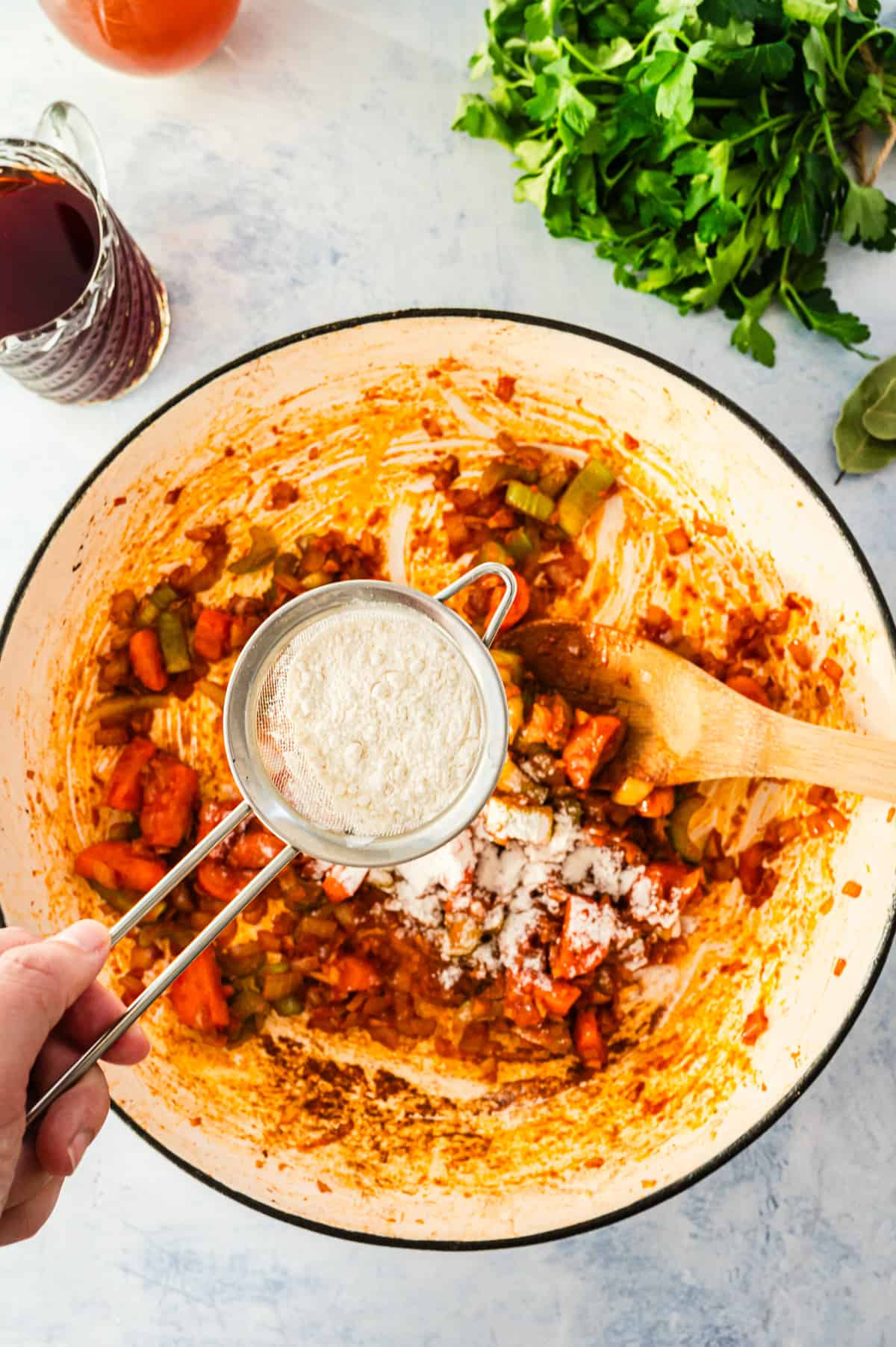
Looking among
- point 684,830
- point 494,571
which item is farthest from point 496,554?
point 684,830

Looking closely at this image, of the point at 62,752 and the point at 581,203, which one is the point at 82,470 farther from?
the point at 581,203

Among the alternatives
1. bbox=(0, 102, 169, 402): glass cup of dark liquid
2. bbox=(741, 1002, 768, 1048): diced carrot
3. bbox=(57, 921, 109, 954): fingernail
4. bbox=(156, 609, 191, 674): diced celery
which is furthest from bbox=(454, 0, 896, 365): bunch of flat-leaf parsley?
bbox=(57, 921, 109, 954): fingernail

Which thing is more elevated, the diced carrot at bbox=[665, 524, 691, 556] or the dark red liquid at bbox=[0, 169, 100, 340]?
the dark red liquid at bbox=[0, 169, 100, 340]

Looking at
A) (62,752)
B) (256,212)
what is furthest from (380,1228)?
(256,212)

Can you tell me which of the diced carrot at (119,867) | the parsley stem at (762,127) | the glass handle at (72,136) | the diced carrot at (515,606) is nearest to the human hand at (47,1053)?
the diced carrot at (119,867)

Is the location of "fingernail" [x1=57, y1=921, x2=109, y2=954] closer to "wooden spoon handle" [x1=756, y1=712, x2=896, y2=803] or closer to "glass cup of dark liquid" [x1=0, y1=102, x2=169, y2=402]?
"glass cup of dark liquid" [x1=0, y1=102, x2=169, y2=402]

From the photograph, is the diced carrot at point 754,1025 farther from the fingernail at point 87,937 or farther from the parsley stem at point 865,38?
the parsley stem at point 865,38
